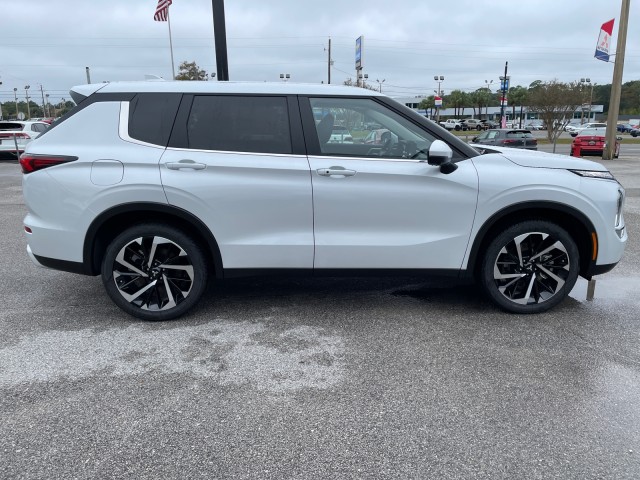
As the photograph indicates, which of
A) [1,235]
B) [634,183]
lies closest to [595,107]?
[634,183]

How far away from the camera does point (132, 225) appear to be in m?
4.17

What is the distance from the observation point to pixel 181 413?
2.95 m

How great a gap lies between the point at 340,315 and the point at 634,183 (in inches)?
483

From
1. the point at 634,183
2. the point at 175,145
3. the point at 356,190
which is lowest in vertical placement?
the point at 634,183

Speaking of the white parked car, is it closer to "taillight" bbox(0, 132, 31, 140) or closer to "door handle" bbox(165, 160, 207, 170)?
"taillight" bbox(0, 132, 31, 140)

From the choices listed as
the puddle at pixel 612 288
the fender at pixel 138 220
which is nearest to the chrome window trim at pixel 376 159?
the fender at pixel 138 220

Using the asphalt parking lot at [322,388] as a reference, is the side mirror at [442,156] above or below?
above

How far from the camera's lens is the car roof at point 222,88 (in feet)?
13.6

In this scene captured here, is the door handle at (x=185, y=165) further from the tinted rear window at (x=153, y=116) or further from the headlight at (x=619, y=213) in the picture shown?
the headlight at (x=619, y=213)

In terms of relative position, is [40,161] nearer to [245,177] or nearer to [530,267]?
[245,177]

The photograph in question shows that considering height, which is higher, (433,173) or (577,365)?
(433,173)

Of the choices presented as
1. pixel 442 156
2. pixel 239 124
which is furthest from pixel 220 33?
pixel 442 156

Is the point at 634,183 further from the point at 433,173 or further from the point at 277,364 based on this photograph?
the point at 277,364

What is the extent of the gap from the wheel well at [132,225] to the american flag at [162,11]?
11.9 meters
